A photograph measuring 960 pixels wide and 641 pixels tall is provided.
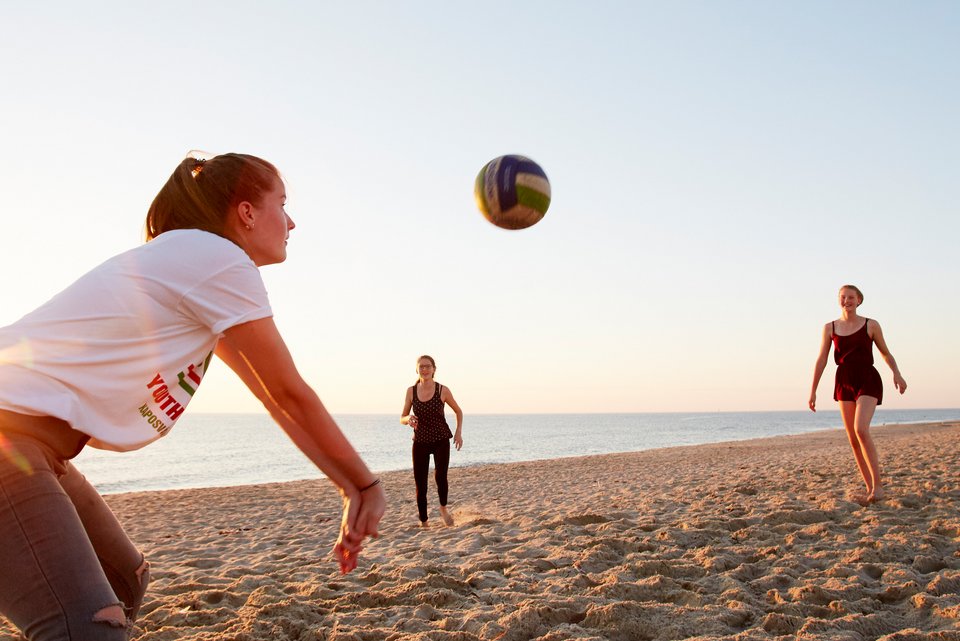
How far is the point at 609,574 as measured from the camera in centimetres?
436

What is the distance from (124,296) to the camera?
160 cm

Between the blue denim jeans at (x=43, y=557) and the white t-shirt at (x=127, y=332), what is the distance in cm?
8

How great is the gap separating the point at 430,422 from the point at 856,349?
4.61 metres

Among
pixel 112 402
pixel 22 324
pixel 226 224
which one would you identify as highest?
pixel 226 224

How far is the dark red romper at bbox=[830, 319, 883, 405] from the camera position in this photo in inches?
269

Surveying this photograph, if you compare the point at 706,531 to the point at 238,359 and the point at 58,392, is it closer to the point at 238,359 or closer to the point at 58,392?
the point at 238,359

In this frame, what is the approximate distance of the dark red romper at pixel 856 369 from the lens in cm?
684

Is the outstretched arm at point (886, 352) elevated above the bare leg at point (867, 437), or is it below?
above

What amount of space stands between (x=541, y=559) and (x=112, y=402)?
12.6ft

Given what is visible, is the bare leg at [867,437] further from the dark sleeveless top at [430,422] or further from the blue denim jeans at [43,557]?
the blue denim jeans at [43,557]

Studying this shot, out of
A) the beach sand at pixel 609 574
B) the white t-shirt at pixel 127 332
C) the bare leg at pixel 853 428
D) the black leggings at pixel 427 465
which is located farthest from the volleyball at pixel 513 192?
the bare leg at pixel 853 428

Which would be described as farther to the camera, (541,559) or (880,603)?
(541,559)

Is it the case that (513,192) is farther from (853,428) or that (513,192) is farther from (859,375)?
(853,428)

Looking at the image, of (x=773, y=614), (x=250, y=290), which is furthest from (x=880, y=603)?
(x=250, y=290)
